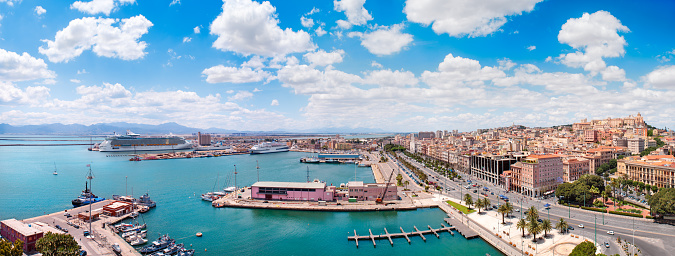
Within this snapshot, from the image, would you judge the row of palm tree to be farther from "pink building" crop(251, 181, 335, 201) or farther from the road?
"pink building" crop(251, 181, 335, 201)

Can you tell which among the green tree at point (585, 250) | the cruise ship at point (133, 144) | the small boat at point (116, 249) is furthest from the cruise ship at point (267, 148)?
the green tree at point (585, 250)

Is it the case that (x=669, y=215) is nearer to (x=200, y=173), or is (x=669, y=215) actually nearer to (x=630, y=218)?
(x=630, y=218)

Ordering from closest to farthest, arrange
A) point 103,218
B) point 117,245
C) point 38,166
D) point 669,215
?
1. point 117,245
2. point 669,215
3. point 103,218
4. point 38,166

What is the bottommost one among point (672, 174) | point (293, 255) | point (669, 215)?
point (293, 255)

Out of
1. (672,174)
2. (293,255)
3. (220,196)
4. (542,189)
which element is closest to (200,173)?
(220,196)

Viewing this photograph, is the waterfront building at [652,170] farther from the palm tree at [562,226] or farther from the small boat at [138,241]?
the small boat at [138,241]
